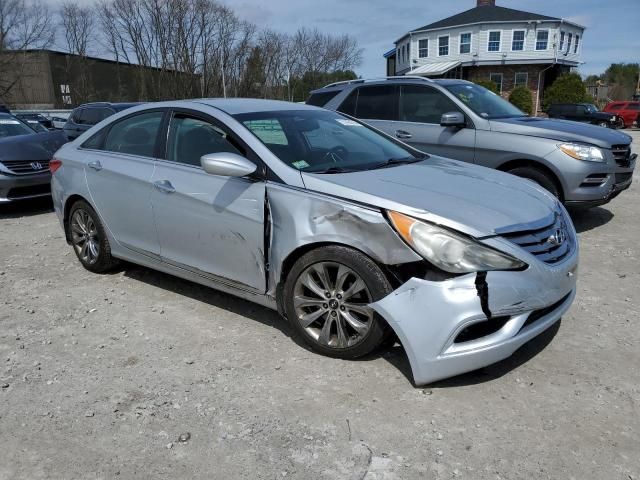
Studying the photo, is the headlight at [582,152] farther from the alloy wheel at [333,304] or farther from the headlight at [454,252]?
the alloy wheel at [333,304]

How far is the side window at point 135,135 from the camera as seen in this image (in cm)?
426

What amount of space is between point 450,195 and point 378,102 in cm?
461

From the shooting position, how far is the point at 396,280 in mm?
2908

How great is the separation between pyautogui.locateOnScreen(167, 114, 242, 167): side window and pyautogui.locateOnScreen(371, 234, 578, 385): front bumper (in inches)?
66.9

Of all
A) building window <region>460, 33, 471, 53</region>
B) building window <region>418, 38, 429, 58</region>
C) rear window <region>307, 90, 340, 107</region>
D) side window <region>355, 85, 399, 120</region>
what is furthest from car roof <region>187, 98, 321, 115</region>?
building window <region>418, 38, 429, 58</region>

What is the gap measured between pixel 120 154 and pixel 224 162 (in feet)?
5.16

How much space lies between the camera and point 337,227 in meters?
3.06

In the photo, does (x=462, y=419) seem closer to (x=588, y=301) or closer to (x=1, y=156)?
(x=588, y=301)

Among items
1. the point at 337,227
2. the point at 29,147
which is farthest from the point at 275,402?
the point at 29,147

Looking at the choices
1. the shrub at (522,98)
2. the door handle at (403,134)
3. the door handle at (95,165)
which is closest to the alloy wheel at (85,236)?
the door handle at (95,165)

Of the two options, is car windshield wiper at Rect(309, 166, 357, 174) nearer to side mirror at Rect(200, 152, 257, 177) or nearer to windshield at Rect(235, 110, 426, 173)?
windshield at Rect(235, 110, 426, 173)

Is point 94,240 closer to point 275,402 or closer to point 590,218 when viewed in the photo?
point 275,402

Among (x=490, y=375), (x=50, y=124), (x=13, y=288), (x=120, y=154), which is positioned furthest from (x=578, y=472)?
(x=50, y=124)

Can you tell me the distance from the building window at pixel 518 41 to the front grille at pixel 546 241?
4204 cm
